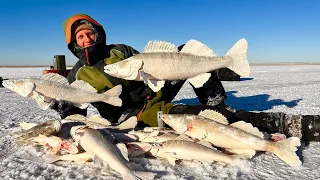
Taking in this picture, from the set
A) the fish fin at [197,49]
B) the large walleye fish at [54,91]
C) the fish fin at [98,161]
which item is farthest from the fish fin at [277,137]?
the fish fin at [98,161]

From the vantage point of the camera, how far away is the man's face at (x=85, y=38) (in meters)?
3.81

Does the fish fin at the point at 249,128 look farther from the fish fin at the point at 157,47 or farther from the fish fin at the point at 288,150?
the fish fin at the point at 157,47

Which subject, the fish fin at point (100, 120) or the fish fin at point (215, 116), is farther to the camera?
the fish fin at point (100, 120)

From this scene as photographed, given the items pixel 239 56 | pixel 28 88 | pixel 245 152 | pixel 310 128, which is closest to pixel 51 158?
pixel 28 88

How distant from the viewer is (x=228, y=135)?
2668 mm

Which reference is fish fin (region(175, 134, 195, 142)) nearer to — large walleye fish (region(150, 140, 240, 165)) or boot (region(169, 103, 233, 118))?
large walleye fish (region(150, 140, 240, 165))

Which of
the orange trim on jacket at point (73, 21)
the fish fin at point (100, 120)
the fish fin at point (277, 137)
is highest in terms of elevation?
the orange trim on jacket at point (73, 21)

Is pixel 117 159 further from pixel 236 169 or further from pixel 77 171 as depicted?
pixel 236 169

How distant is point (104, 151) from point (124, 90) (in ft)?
5.14

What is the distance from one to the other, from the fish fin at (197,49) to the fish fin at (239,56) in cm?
17

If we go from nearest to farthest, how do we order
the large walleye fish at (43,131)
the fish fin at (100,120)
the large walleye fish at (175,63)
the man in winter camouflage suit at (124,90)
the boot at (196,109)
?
the large walleye fish at (175,63)
the large walleye fish at (43,131)
the fish fin at (100,120)
the man in winter camouflage suit at (124,90)
the boot at (196,109)

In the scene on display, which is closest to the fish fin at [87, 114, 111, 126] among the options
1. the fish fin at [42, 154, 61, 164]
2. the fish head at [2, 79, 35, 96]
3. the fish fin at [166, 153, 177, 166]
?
the fish fin at [42, 154, 61, 164]

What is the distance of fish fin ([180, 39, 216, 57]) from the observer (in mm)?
2713

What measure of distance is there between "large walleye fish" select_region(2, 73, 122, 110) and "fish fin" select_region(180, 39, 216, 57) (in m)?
0.80
